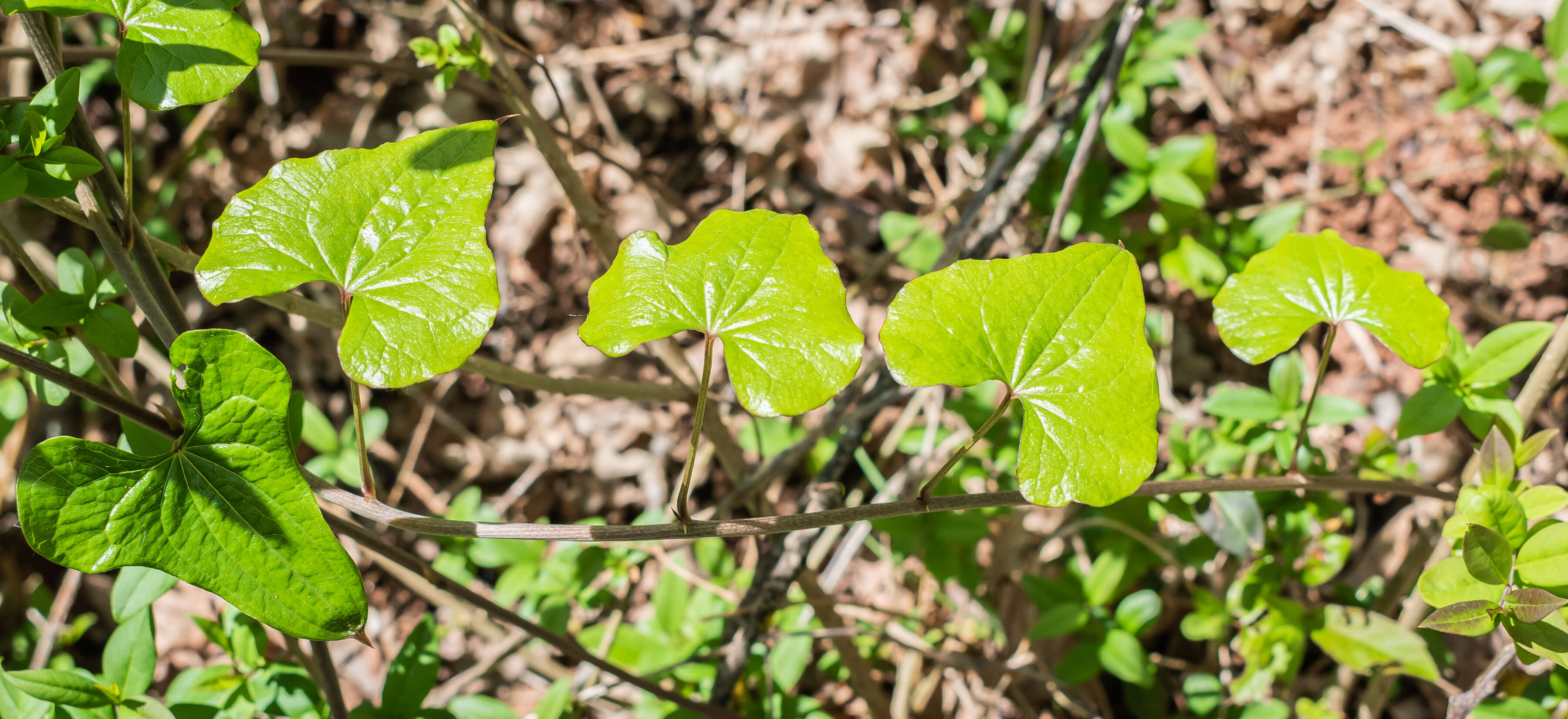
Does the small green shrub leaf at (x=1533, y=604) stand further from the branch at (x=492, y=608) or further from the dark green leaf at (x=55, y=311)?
the dark green leaf at (x=55, y=311)

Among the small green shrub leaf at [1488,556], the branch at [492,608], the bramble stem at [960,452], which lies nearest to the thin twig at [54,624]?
the branch at [492,608]

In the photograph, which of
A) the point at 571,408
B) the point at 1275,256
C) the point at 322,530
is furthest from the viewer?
the point at 571,408

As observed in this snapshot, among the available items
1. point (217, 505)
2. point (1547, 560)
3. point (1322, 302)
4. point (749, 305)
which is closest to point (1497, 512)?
point (1547, 560)

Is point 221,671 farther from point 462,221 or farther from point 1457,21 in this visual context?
point 1457,21

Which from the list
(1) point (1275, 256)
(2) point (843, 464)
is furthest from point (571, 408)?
(1) point (1275, 256)

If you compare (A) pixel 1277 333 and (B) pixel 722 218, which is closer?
(B) pixel 722 218

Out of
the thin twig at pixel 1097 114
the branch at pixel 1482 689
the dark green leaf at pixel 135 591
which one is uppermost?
the thin twig at pixel 1097 114
